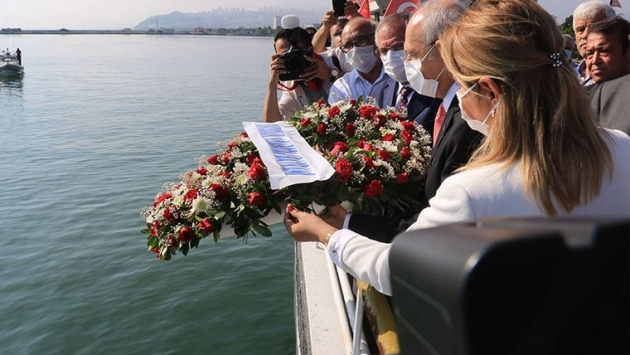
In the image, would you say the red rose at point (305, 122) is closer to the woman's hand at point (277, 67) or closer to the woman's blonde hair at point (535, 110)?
the woman's hand at point (277, 67)

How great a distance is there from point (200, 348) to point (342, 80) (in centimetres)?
330

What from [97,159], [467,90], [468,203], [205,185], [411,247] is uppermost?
[467,90]

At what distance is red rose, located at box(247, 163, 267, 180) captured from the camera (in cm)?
265

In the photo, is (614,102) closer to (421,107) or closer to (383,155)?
(421,107)

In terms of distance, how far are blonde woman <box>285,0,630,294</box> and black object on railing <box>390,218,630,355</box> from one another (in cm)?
72

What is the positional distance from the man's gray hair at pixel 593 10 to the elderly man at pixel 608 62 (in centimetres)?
41

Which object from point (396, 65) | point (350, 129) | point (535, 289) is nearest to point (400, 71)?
point (396, 65)

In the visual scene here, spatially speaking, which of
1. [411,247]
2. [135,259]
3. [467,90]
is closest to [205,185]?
[467,90]

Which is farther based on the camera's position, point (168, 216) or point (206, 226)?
point (168, 216)

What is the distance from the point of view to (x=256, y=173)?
104 inches

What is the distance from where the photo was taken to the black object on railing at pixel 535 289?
0.66 metres

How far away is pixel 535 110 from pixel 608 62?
2.49 m

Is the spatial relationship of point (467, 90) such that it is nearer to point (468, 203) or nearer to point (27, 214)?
point (468, 203)

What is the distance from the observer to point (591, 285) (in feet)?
2.25
